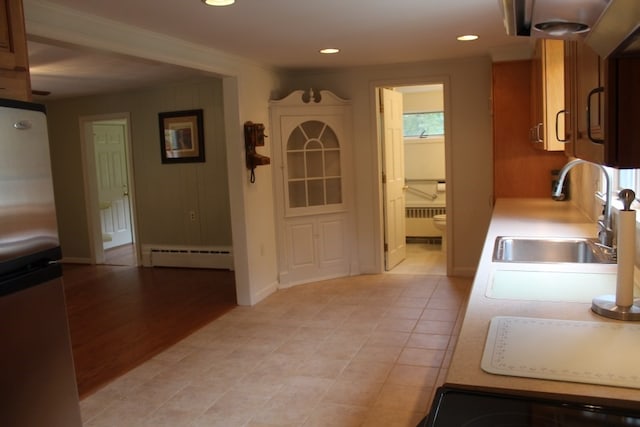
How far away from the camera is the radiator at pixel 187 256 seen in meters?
6.34

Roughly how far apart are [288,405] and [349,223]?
301 centimetres

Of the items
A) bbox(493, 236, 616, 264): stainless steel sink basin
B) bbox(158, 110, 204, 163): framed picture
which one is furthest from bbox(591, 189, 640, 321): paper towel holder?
bbox(158, 110, 204, 163): framed picture

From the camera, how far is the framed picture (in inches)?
244

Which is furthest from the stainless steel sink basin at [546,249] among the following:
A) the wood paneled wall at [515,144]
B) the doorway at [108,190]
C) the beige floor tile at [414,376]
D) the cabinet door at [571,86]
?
the doorway at [108,190]

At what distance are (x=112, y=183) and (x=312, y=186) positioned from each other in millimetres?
3896

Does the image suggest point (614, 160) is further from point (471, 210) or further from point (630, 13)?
point (471, 210)

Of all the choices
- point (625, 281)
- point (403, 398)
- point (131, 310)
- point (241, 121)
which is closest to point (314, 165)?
point (241, 121)

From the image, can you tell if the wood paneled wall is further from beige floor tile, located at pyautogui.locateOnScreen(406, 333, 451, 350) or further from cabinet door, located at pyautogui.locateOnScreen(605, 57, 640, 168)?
cabinet door, located at pyautogui.locateOnScreen(605, 57, 640, 168)

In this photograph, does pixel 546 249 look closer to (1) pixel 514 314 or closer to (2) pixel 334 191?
(1) pixel 514 314

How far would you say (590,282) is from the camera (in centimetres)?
193

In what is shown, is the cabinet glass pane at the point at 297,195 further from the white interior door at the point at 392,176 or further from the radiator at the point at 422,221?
the radiator at the point at 422,221

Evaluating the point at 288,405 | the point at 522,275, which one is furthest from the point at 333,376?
the point at 522,275

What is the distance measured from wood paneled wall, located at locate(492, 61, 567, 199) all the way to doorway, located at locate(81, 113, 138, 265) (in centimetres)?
435

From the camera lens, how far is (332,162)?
219 inches
